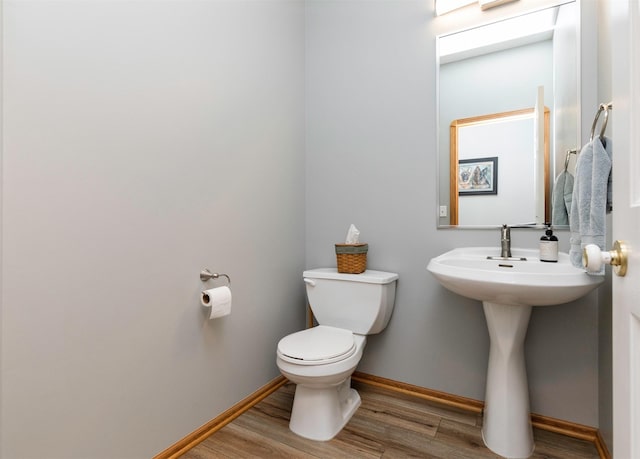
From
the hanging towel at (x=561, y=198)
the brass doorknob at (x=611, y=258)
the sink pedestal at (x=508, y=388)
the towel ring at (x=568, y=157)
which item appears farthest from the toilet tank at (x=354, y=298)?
the brass doorknob at (x=611, y=258)

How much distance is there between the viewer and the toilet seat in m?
1.41

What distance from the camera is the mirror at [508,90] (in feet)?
4.95

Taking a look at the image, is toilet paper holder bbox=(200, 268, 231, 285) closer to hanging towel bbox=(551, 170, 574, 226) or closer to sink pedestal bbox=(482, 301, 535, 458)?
sink pedestal bbox=(482, 301, 535, 458)

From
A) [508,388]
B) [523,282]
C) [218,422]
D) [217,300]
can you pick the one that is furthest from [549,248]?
[218,422]

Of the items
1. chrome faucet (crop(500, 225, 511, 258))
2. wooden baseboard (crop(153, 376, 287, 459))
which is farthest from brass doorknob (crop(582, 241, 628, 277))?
wooden baseboard (crop(153, 376, 287, 459))

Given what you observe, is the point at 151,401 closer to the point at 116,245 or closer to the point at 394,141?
the point at 116,245

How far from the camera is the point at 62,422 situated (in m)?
1.03

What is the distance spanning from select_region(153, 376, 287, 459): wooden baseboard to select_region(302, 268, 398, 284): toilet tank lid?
0.67 metres

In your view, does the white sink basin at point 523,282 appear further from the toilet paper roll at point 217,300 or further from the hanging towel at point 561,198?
the toilet paper roll at point 217,300

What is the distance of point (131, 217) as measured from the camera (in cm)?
120

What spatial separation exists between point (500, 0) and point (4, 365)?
237 cm

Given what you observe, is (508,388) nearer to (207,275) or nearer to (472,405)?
(472,405)

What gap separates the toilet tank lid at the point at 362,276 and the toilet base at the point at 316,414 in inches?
20.7

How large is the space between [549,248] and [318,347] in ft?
3.56
